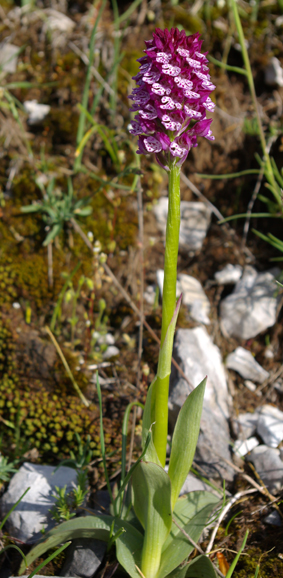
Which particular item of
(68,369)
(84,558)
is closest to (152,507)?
(84,558)

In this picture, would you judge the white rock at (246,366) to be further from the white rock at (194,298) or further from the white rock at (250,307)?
the white rock at (194,298)

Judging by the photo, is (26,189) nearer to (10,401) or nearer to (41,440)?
(10,401)

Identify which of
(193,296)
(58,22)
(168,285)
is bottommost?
(193,296)

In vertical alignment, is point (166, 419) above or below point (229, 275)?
above

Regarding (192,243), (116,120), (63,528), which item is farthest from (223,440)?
(116,120)

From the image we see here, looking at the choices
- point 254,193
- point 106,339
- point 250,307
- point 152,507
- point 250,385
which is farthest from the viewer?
point 254,193

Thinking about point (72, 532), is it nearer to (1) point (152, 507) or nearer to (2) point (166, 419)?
(1) point (152, 507)

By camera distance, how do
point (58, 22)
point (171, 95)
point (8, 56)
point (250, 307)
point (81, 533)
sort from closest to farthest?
point (171, 95)
point (81, 533)
point (250, 307)
point (8, 56)
point (58, 22)
